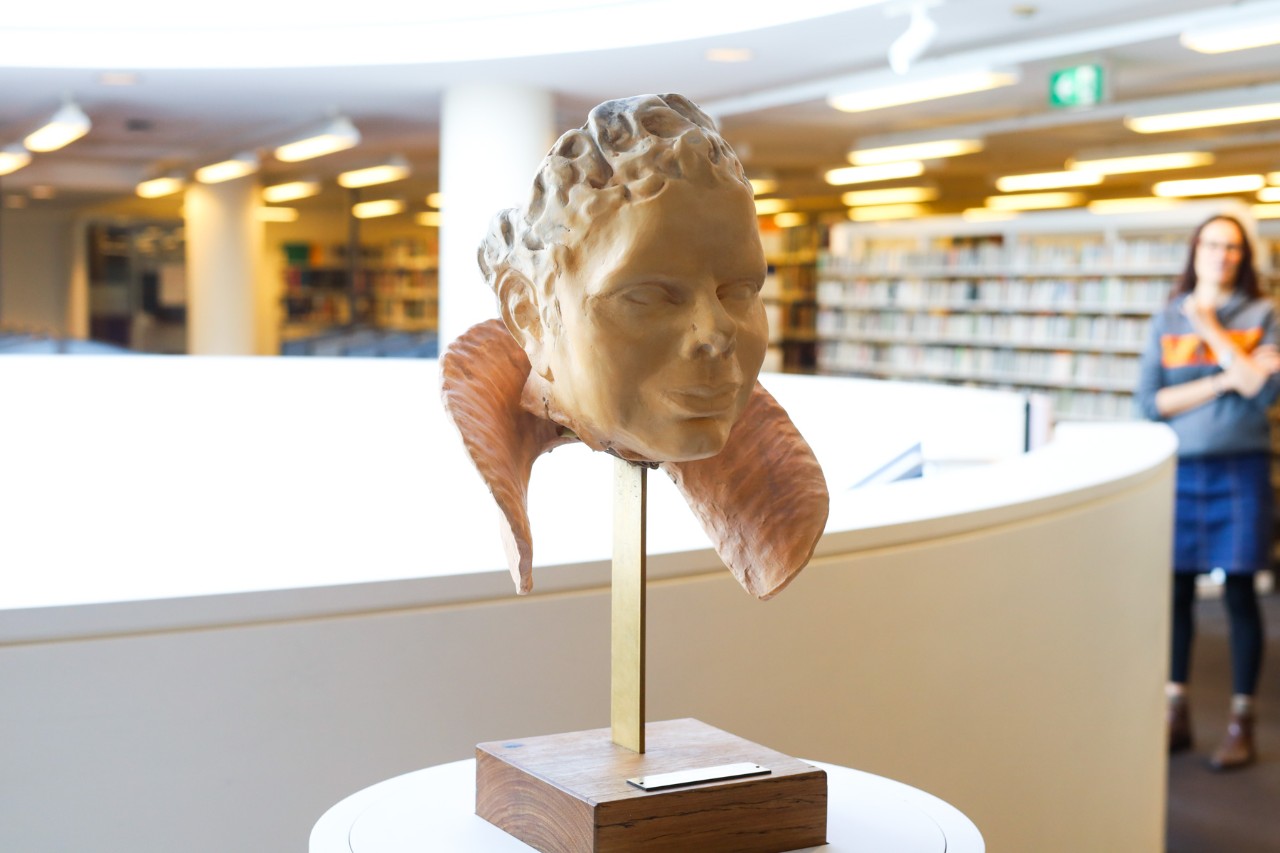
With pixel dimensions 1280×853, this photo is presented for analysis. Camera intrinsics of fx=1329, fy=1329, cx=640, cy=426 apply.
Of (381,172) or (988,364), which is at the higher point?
(381,172)

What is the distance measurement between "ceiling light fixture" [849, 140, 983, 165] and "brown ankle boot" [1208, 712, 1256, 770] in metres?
7.03

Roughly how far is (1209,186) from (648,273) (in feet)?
44.4

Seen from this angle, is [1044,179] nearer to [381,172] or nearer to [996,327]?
[996,327]

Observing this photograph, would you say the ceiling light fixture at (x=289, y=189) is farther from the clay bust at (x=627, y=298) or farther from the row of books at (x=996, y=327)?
the clay bust at (x=627, y=298)

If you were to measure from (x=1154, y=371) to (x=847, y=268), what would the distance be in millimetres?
6967

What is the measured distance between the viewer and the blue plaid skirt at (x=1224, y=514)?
4.04m

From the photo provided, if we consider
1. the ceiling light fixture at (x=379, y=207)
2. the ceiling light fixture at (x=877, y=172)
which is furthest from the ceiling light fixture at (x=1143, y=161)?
the ceiling light fixture at (x=379, y=207)

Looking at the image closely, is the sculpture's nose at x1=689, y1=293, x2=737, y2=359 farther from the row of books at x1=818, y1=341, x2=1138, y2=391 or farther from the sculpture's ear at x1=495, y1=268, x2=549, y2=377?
the row of books at x1=818, y1=341, x2=1138, y2=391

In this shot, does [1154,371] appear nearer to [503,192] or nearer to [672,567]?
[672,567]

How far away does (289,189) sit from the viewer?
56.0ft

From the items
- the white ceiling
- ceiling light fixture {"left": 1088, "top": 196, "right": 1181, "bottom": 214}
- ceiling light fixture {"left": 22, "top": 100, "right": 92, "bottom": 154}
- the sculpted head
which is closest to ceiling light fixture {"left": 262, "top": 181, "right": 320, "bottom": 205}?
the white ceiling

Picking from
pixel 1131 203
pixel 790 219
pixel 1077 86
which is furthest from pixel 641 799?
pixel 790 219

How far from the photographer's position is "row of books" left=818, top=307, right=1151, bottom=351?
8961mm

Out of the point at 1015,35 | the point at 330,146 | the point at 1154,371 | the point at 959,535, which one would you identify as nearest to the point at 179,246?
the point at 330,146
